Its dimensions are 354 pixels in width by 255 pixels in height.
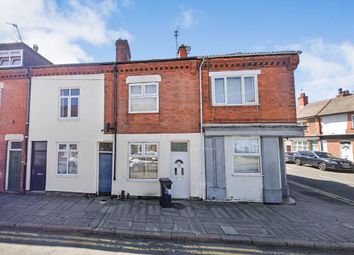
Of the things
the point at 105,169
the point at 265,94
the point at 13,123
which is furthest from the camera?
the point at 13,123

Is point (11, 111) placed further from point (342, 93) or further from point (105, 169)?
point (342, 93)

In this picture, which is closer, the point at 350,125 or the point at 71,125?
the point at 71,125

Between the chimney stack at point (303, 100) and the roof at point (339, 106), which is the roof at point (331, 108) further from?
the chimney stack at point (303, 100)

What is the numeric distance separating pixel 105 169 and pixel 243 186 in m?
6.85

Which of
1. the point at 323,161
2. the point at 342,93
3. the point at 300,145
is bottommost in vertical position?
the point at 323,161

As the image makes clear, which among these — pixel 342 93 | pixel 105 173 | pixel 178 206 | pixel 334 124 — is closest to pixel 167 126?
pixel 178 206

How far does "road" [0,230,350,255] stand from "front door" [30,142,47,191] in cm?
507

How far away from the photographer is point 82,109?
414 inches

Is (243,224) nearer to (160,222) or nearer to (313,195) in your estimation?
(160,222)

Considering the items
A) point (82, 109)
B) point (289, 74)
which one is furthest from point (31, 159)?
point (289, 74)

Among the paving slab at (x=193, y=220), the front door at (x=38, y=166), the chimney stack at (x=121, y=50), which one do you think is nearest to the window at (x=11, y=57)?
the front door at (x=38, y=166)

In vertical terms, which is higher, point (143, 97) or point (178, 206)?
point (143, 97)

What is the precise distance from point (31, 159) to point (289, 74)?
13.8 m

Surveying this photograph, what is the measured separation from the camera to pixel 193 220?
7062 mm
